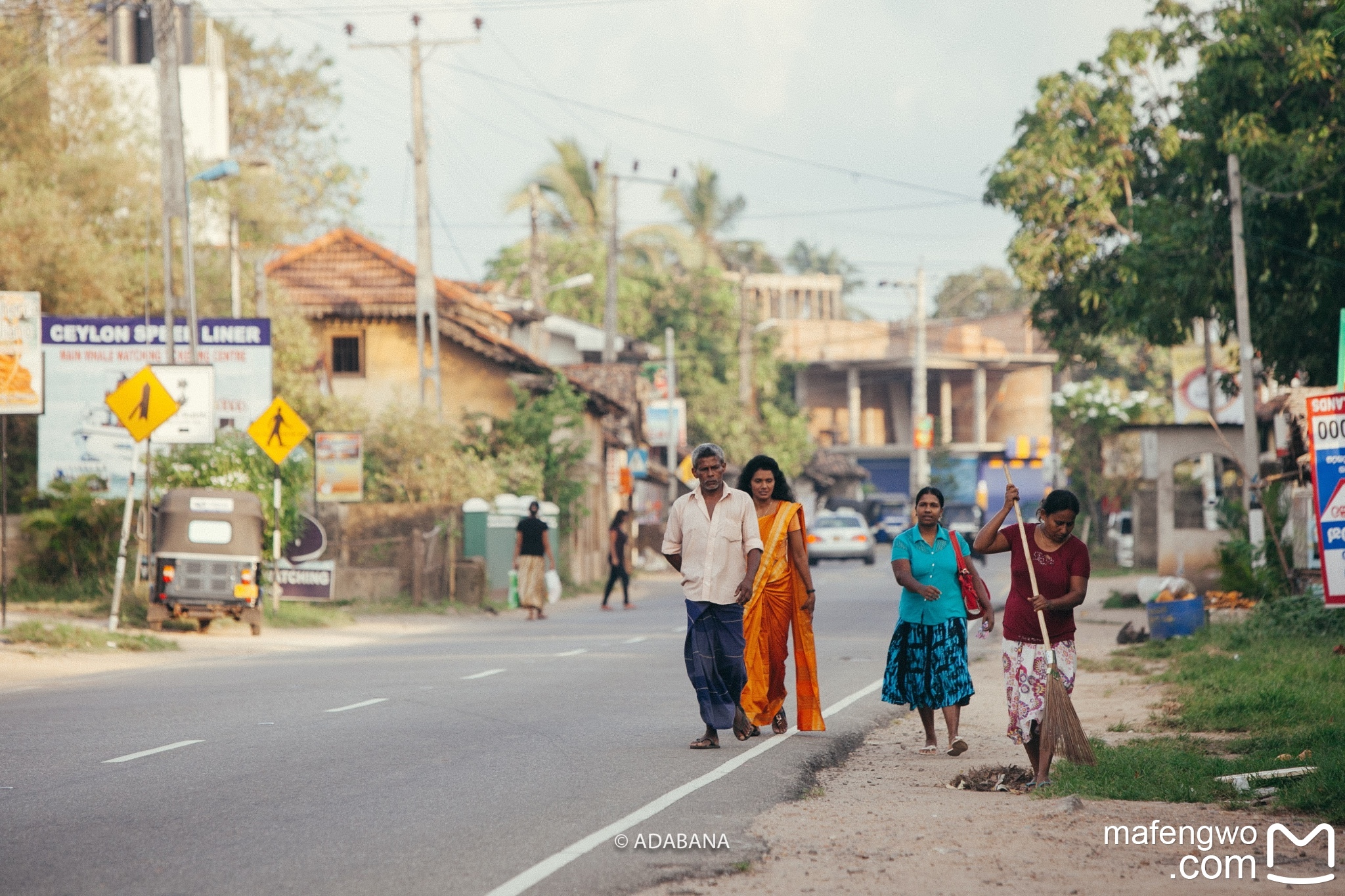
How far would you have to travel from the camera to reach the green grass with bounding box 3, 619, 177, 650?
18.9 meters

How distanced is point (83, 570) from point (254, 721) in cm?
1526

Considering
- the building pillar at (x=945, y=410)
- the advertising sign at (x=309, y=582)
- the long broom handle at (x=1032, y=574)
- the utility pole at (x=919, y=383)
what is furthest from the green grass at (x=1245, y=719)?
the building pillar at (x=945, y=410)

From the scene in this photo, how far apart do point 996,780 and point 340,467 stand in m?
21.5

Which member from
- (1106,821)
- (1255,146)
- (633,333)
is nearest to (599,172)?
(633,333)

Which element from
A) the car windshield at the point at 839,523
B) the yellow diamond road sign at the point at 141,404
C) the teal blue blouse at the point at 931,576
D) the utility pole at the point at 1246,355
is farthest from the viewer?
the car windshield at the point at 839,523

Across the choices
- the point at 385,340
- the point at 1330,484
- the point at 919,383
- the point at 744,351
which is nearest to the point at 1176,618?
the point at 1330,484

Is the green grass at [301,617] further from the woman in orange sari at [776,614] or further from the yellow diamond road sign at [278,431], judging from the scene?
the woman in orange sari at [776,614]

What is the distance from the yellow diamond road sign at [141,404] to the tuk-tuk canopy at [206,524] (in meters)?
1.50

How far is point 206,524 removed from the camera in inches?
847

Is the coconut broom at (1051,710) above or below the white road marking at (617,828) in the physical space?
above

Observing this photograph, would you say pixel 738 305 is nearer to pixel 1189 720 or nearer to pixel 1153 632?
pixel 1153 632

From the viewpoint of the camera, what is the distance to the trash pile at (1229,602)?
2045cm

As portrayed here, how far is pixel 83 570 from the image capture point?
25.6 meters

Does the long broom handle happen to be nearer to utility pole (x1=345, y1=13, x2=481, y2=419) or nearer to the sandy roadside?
the sandy roadside
